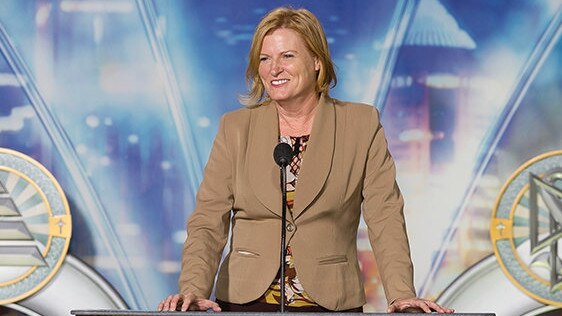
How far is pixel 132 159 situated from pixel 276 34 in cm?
201

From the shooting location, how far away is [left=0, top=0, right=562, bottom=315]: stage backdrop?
4.88m

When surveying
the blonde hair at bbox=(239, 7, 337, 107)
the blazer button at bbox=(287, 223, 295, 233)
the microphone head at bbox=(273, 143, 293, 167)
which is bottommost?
the blazer button at bbox=(287, 223, 295, 233)

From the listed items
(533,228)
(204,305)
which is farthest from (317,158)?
(533,228)

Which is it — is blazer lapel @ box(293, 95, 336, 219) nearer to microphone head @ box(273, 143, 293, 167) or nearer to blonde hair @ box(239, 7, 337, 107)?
blonde hair @ box(239, 7, 337, 107)

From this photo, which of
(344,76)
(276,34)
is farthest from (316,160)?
(344,76)

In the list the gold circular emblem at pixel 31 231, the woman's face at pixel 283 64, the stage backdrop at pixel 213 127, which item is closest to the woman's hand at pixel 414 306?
the woman's face at pixel 283 64

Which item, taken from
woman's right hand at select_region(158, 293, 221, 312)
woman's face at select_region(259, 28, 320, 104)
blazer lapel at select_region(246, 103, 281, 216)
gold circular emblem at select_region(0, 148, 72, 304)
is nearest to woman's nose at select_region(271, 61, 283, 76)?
woman's face at select_region(259, 28, 320, 104)

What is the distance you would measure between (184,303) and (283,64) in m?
0.76

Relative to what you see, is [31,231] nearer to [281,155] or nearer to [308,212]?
[308,212]

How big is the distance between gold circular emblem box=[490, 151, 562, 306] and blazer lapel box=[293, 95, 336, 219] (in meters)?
2.02

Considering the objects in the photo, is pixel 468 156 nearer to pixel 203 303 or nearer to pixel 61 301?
pixel 61 301

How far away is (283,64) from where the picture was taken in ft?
9.86

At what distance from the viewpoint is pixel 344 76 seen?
4.88 m

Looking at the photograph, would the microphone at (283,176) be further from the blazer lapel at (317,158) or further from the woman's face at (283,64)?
the woman's face at (283,64)
